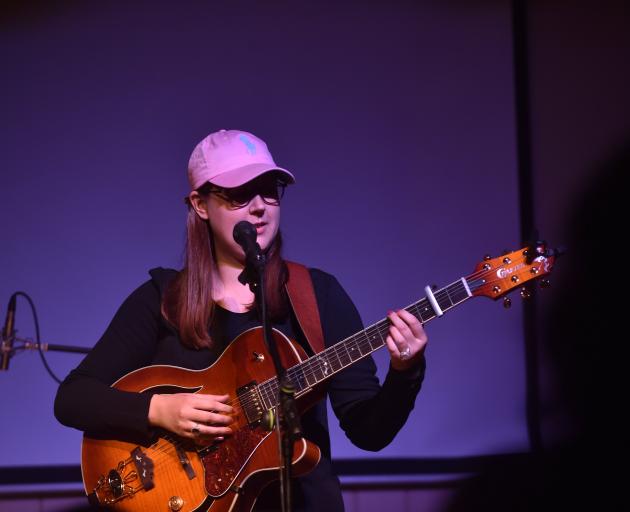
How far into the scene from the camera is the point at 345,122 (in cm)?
348

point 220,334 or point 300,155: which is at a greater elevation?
point 300,155

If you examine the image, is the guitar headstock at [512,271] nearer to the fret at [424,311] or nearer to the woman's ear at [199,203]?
the fret at [424,311]

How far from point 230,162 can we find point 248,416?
813 mm

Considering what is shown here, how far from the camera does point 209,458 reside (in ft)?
7.32

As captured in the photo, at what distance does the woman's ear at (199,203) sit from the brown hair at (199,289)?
0.09 ft

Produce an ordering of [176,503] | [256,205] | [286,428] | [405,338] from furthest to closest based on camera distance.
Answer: [256,205]
[176,503]
[405,338]
[286,428]

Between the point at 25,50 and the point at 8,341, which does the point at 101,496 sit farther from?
the point at 25,50

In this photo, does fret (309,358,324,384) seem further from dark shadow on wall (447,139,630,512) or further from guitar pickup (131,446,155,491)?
dark shadow on wall (447,139,630,512)

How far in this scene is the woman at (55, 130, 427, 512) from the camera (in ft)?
7.28

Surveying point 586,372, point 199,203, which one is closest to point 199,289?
point 199,203

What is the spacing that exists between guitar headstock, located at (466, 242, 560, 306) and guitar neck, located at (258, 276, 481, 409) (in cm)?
3

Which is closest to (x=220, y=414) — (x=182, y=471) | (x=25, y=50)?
(x=182, y=471)

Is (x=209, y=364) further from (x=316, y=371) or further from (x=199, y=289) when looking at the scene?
(x=316, y=371)

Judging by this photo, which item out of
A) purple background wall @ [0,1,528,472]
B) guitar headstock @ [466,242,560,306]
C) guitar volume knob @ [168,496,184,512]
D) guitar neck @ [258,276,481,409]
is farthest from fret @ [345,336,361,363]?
purple background wall @ [0,1,528,472]
